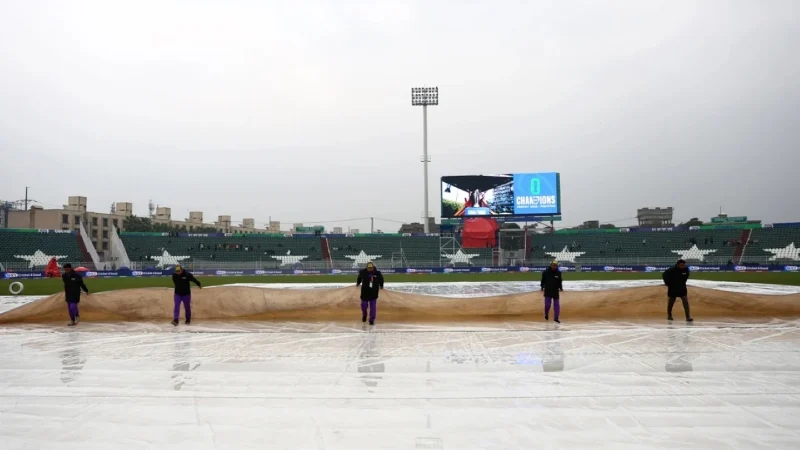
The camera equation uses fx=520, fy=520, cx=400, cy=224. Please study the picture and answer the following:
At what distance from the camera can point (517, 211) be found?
5075cm

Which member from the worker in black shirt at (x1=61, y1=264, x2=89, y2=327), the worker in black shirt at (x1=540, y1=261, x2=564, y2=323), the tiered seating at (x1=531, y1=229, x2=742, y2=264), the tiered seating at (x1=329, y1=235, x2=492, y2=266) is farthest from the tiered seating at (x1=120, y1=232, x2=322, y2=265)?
the worker in black shirt at (x1=540, y1=261, x2=564, y2=323)

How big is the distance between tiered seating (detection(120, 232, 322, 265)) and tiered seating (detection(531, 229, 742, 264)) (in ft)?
85.1

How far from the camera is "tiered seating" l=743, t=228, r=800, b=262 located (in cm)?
4688

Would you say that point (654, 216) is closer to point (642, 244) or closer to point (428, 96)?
point (642, 244)

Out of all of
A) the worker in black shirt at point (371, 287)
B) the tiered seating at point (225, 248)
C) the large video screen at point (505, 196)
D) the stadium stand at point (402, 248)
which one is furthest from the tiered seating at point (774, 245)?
the worker in black shirt at point (371, 287)

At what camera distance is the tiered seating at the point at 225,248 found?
5453 cm

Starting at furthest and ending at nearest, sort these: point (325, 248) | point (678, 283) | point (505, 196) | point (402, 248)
Result: point (325, 248) → point (402, 248) → point (505, 196) → point (678, 283)

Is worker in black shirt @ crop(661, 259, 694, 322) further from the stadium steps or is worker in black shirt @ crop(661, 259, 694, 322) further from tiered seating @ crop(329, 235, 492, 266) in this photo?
the stadium steps

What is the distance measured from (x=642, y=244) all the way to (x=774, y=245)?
11396 mm

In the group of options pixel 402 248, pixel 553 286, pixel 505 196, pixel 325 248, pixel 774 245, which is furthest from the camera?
pixel 325 248

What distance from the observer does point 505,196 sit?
50969 mm

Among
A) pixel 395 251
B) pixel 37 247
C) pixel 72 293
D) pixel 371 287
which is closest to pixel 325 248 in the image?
pixel 395 251

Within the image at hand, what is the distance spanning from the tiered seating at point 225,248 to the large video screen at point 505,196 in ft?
54.8

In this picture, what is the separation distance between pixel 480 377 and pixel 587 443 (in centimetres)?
257
